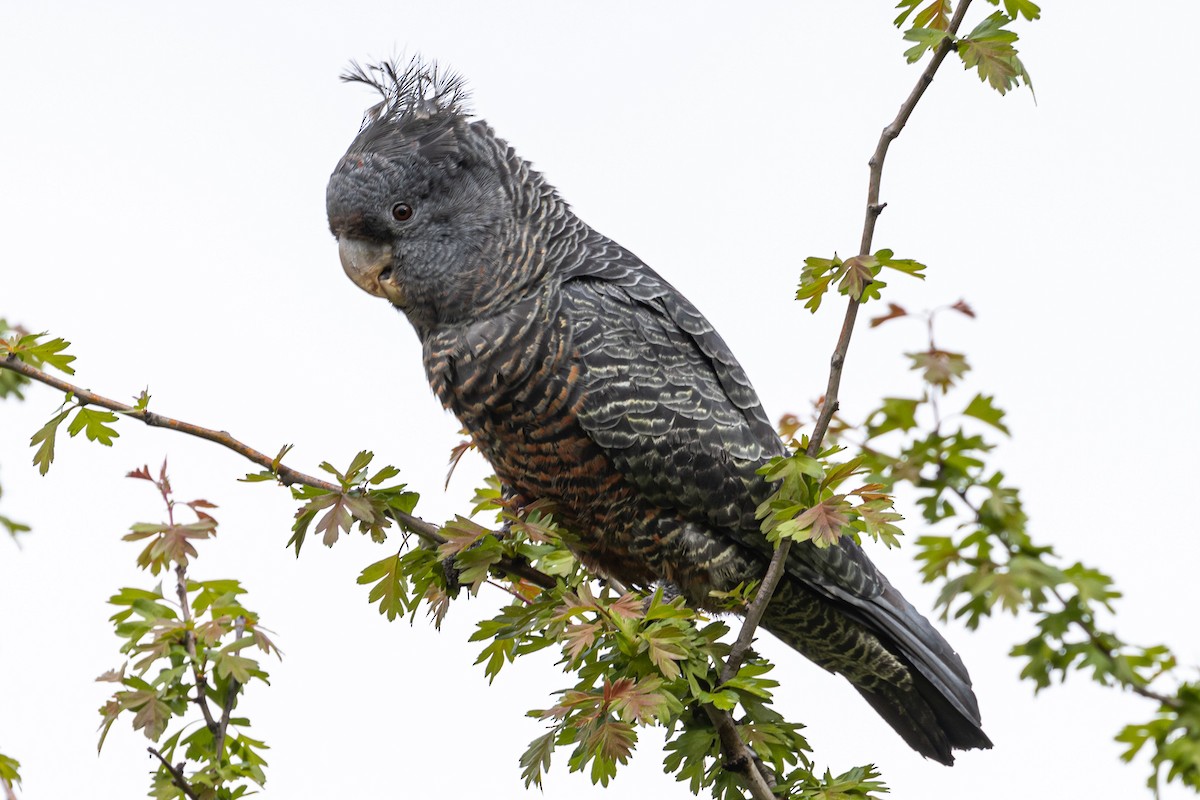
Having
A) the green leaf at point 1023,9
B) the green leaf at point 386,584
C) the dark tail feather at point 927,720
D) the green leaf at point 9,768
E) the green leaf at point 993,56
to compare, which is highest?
the green leaf at point 1023,9

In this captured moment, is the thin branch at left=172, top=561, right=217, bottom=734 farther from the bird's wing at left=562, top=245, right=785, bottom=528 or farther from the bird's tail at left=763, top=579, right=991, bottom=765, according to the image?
the bird's tail at left=763, top=579, right=991, bottom=765

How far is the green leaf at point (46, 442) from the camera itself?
236 cm

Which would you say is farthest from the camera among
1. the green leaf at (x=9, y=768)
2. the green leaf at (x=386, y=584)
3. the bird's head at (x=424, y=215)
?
the bird's head at (x=424, y=215)

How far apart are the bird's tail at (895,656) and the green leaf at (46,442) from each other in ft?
6.61

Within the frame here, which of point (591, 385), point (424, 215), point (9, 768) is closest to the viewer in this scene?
point (9, 768)

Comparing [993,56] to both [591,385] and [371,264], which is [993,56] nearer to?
[591,385]

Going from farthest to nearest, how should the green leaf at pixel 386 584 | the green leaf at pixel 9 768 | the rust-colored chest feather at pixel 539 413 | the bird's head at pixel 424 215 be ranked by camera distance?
the bird's head at pixel 424 215 → the rust-colored chest feather at pixel 539 413 → the green leaf at pixel 386 584 → the green leaf at pixel 9 768

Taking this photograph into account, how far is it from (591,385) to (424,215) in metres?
0.74

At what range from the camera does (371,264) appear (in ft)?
11.3

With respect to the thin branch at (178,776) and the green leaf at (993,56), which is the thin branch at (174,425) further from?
the green leaf at (993,56)

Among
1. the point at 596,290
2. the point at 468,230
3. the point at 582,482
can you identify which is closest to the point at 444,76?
the point at 468,230

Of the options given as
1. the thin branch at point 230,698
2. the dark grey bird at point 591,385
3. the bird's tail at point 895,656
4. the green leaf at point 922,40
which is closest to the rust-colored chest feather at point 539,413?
the dark grey bird at point 591,385

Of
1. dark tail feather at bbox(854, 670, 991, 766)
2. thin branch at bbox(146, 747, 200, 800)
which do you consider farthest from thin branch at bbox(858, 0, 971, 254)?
dark tail feather at bbox(854, 670, 991, 766)

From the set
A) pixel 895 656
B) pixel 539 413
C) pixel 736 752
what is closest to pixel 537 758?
pixel 736 752
